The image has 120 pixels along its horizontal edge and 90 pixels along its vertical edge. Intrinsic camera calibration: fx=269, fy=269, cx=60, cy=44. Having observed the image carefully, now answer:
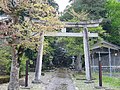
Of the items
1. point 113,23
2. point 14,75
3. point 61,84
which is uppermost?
point 113,23

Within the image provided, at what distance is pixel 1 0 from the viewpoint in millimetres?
10445

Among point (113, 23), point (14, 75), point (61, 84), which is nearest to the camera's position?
point (14, 75)

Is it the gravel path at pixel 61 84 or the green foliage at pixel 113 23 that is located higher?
the green foliage at pixel 113 23

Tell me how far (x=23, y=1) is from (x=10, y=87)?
3692 mm

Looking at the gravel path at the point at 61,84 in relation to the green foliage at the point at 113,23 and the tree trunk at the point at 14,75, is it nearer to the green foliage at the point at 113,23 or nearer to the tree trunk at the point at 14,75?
the tree trunk at the point at 14,75

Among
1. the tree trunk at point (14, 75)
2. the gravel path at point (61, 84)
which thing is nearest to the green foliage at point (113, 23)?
the gravel path at point (61, 84)

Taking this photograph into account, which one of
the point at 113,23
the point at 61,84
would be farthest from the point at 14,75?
the point at 113,23

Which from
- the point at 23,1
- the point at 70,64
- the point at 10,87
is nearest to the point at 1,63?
the point at 10,87

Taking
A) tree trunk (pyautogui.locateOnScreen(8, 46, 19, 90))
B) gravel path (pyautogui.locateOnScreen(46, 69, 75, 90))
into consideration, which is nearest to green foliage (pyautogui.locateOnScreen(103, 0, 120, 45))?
gravel path (pyautogui.locateOnScreen(46, 69, 75, 90))

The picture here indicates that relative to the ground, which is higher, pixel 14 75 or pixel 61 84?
pixel 14 75

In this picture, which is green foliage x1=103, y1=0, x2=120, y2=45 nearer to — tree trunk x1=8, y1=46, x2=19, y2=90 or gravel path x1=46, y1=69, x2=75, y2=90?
gravel path x1=46, y1=69, x2=75, y2=90

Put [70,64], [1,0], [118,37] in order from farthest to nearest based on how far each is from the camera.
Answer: [70,64] → [118,37] → [1,0]

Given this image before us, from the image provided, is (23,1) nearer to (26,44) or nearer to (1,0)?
(1,0)

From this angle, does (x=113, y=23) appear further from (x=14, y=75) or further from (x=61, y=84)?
(x=14, y=75)
